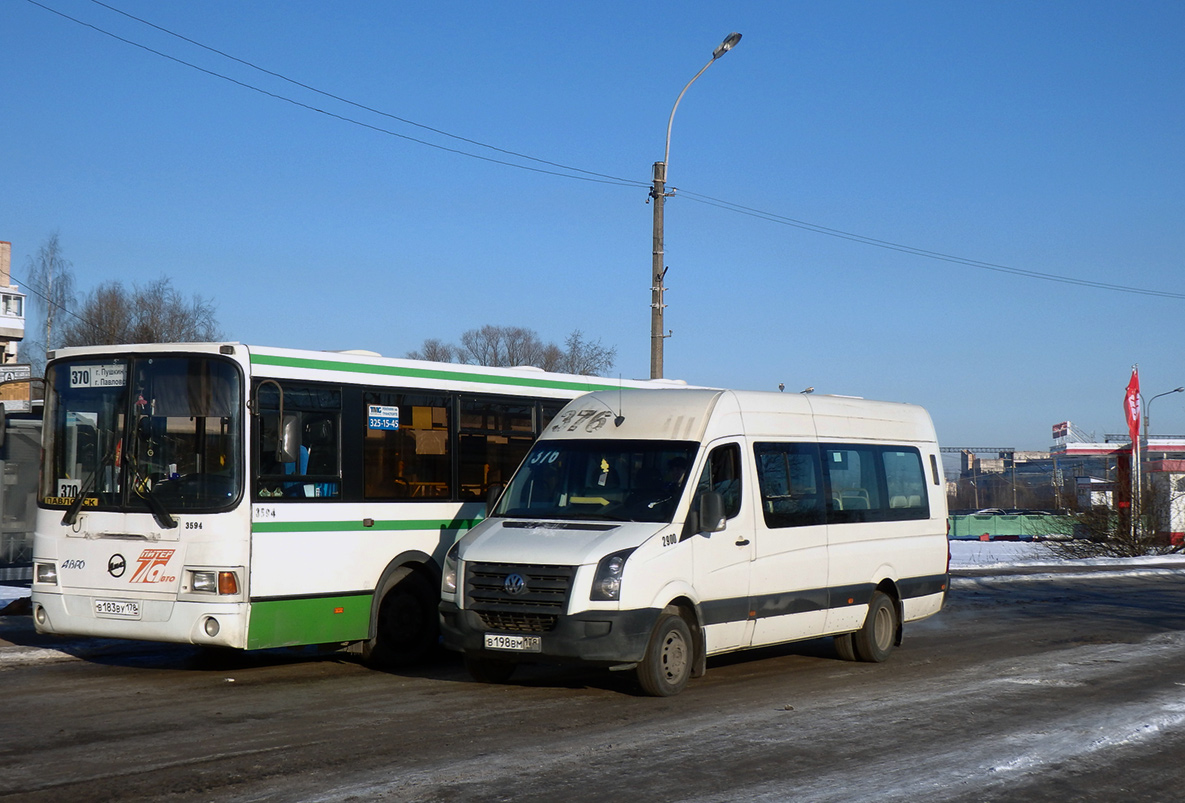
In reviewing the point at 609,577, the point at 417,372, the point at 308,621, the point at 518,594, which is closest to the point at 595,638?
the point at 609,577

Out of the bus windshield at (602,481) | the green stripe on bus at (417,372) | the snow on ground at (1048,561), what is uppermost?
the green stripe on bus at (417,372)

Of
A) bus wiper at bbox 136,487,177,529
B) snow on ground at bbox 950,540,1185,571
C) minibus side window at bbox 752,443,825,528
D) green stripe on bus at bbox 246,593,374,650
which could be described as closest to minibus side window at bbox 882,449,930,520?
minibus side window at bbox 752,443,825,528

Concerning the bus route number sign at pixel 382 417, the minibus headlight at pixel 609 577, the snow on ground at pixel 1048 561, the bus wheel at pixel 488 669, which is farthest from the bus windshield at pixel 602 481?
the snow on ground at pixel 1048 561

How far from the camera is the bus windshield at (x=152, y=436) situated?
10727mm

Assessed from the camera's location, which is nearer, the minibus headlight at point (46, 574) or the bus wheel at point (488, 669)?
the bus wheel at point (488, 669)

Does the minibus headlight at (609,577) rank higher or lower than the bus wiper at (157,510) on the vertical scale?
lower

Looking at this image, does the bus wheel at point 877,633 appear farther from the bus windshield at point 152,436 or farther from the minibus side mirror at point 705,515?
the bus windshield at point 152,436

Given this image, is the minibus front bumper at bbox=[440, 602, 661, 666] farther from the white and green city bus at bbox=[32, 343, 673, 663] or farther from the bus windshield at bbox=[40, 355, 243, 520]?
the bus windshield at bbox=[40, 355, 243, 520]

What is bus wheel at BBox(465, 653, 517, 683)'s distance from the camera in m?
11.0

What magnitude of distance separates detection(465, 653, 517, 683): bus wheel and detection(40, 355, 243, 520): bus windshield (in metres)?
2.50

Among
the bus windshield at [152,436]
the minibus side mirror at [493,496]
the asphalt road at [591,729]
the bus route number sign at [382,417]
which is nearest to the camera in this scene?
the asphalt road at [591,729]

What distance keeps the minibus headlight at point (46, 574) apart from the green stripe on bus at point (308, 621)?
1.98 m

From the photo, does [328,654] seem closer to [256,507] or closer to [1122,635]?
[256,507]

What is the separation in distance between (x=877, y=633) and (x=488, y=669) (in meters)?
4.41
